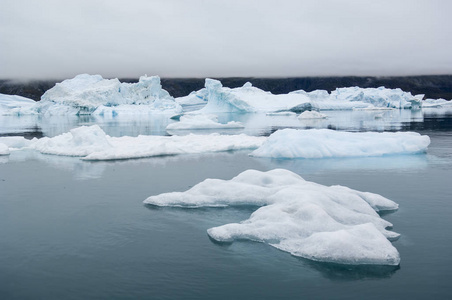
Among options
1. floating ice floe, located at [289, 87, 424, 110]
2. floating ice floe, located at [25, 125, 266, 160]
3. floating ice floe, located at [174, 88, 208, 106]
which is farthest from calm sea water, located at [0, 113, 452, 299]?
floating ice floe, located at [289, 87, 424, 110]

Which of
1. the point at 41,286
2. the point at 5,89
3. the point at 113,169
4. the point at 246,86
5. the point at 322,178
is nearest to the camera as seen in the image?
the point at 41,286

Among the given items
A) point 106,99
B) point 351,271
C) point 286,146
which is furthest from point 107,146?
point 106,99

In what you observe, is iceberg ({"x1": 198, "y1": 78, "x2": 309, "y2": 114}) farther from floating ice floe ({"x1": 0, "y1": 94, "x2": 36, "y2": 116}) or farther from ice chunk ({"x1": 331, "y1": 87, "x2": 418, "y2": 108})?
floating ice floe ({"x1": 0, "y1": 94, "x2": 36, "y2": 116})

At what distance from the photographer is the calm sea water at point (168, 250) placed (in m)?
5.20

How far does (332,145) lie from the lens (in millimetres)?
16234

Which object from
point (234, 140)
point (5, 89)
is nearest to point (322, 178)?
point (234, 140)

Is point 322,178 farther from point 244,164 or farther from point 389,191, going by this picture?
point 244,164

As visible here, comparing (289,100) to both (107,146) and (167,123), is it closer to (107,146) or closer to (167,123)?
(167,123)

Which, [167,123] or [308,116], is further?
A: [308,116]

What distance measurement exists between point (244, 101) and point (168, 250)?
50.8 m

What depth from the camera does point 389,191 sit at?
10.1m

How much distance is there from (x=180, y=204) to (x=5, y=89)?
154570 millimetres

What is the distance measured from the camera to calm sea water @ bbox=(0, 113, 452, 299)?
5.20 meters

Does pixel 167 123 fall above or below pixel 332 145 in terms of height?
below
